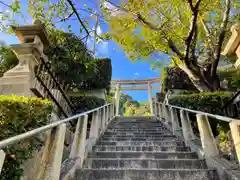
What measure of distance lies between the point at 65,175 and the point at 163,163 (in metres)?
1.51

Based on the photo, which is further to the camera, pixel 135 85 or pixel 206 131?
pixel 135 85

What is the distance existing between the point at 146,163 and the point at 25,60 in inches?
122

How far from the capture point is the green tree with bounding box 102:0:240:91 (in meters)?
6.42

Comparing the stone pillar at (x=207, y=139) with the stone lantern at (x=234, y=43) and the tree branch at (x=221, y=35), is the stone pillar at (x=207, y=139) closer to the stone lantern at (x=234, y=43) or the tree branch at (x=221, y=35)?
the stone lantern at (x=234, y=43)

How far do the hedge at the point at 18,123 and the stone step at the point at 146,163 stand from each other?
1.01m

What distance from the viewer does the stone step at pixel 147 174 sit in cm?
238

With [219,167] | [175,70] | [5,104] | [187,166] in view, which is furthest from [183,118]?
[175,70]

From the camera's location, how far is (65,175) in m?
2.14

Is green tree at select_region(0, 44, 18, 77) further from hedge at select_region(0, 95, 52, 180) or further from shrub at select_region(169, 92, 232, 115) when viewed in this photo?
shrub at select_region(169, 92, 232, 115)

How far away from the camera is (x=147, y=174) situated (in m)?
2.46

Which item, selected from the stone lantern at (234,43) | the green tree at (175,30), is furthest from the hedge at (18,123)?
the green tree at (175,30)

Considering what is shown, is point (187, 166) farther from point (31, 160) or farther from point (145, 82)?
point (145, 82)

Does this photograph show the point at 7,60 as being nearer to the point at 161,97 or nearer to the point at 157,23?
the point at 157,23

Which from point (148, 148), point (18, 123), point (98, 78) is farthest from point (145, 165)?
point (98, 78)
